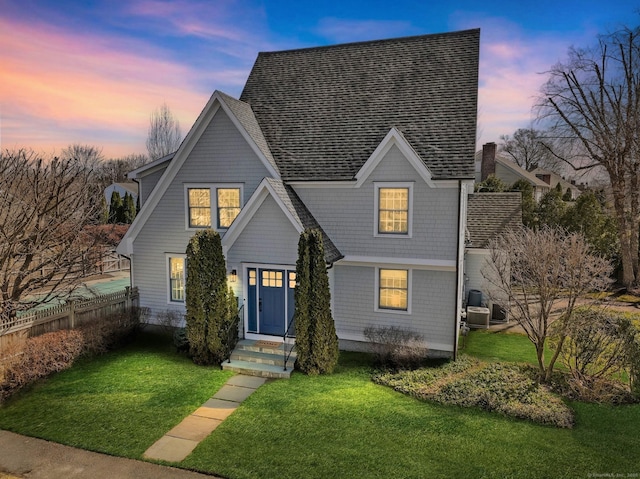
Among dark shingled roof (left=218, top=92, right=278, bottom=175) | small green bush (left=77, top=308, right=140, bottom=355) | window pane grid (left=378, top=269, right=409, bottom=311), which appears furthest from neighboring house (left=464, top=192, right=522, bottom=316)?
small green bush (left=77, top=308, right=140, bottom=355)

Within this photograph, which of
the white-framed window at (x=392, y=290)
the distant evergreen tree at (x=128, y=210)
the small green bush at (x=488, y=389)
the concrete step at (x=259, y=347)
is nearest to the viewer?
the small green bush at (x=488, y=389)

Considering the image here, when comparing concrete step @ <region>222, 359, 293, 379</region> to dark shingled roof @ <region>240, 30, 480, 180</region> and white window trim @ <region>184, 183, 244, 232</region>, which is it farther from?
dark shingled roof @ <region>240, 30, 480, 180</region>

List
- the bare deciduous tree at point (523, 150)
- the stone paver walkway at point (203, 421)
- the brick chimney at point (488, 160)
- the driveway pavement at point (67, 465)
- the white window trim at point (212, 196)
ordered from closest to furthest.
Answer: the driveway pavement at point (67, 465), the stone paver walkway at point (203, 421), the white window trim at point (212, 196), the brick chimney at point (488, 160), the bare deciduous tree at point (523, 150)

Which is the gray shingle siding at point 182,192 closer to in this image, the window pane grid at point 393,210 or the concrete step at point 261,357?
the concrete step at point 261,357

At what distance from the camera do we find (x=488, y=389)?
10781 millimetres

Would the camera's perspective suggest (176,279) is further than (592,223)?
No

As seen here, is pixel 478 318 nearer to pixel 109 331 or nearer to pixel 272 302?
pixel 272 302

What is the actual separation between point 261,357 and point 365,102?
33.6ft

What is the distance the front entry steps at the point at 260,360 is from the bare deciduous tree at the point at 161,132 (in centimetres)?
5313

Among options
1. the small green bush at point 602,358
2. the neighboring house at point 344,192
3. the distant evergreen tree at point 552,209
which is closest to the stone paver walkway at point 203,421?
the neighboring house at point 344,192

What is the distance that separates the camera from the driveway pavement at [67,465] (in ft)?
25.2

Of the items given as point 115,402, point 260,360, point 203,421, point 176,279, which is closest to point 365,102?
point 176,279

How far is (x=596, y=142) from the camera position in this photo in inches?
1107

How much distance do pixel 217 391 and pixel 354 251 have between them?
245 inches
